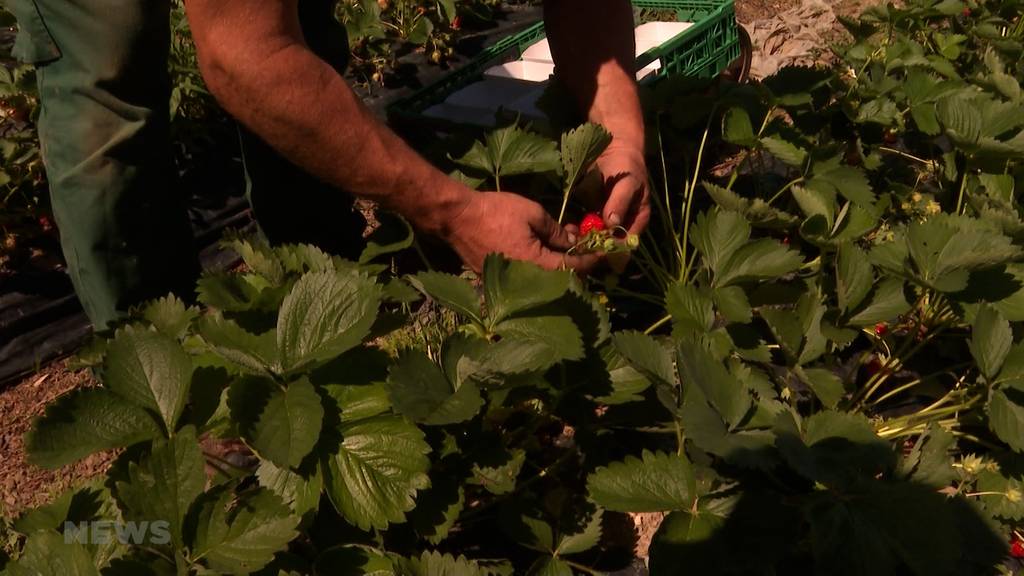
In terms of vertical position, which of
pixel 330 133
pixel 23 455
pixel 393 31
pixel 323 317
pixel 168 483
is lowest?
pixel 23 455

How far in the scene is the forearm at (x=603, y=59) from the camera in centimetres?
195

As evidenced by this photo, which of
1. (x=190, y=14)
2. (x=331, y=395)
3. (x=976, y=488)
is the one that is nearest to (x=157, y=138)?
(x=190, y=14)

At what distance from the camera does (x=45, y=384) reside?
87.9 inches

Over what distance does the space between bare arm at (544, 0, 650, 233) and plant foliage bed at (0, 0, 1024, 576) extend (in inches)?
4.9

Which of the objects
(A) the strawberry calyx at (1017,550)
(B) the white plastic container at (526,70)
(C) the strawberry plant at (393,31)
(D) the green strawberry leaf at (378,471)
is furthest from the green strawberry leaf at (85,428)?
(C) the strawberry plant at (393,31)

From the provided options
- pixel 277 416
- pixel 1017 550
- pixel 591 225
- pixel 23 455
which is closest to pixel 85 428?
pixel 277 416

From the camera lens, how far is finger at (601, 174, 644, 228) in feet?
5.78

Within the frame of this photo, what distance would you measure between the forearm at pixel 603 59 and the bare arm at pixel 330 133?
1.42 feet

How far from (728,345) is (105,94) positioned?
1.31 metres

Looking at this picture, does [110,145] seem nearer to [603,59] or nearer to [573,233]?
[573,233]

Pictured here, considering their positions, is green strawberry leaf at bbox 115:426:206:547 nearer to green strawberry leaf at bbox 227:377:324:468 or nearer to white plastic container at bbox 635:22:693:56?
green strawberry leaf at bbox 227:377:324:468

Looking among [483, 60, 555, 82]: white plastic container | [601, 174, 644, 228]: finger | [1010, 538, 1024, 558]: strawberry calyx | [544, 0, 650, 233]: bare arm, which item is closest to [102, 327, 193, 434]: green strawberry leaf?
[601, 174, 644, 228]: finger

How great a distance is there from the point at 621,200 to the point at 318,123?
673mm

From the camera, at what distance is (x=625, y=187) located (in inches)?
70.6
